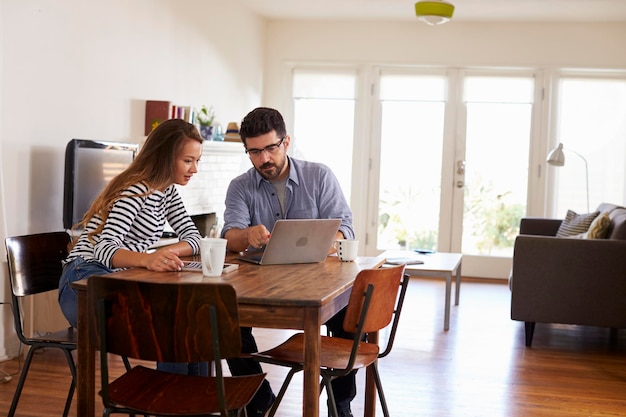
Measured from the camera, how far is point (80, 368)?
235 centimetres

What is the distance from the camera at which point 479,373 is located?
14.7 ft

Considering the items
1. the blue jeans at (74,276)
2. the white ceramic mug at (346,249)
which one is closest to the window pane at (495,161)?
the white ceramic mug at (346,249)

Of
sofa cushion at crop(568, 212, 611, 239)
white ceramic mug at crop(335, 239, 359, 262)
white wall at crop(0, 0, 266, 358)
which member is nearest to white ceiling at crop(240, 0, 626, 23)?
white wall at crop(0, 0, 266, 358)

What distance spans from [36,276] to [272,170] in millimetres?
1021

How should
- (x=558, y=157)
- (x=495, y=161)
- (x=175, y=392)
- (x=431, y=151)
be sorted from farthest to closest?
(x=431, y=151), (x=495, y=161), (x=558, y=157), (x=175, y=392)

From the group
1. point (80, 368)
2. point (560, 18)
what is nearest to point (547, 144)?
point (560, 18)

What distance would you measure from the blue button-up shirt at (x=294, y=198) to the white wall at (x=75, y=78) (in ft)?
4.94

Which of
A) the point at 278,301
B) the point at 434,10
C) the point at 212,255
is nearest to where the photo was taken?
the point at 278,301

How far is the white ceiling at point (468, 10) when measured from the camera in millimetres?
7336

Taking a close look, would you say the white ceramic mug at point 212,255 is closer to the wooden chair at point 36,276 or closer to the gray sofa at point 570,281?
the wooden chair at point 36,276

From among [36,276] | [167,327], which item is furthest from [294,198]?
[167,327]

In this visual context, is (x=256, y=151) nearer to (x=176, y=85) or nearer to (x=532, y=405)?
(x=532, y=405)

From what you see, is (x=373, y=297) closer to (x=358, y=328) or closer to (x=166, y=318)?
(x=358, y=328)

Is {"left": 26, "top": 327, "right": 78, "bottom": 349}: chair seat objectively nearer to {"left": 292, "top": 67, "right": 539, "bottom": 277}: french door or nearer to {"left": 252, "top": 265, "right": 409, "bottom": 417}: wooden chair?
{"left": 252, "top": 265, "right": 409, "bottom": 417}: wooden chair
